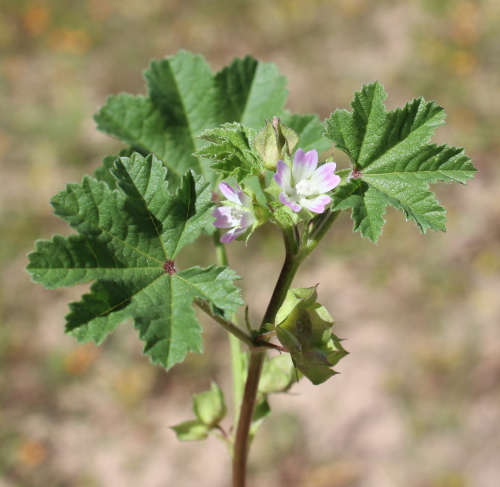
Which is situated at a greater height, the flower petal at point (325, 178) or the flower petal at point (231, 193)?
the flower petal at point (231, 193)

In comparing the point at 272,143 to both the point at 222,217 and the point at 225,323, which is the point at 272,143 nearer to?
the point at 222,217

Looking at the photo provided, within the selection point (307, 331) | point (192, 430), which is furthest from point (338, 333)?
point (307, 331)

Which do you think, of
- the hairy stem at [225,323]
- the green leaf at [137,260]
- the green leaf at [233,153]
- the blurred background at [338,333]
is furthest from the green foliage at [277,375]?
the blurred background at [338,333]

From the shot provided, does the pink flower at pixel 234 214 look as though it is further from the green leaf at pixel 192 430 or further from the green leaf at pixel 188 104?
the green leaf at pixel 192 430

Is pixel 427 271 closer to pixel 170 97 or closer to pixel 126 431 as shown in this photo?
pixel 126 431

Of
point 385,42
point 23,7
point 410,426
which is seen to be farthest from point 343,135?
point 23,7

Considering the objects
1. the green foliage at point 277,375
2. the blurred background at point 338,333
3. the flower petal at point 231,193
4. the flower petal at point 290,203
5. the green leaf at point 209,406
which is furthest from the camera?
the blurred background at point 338,333

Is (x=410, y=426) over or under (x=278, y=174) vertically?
over
